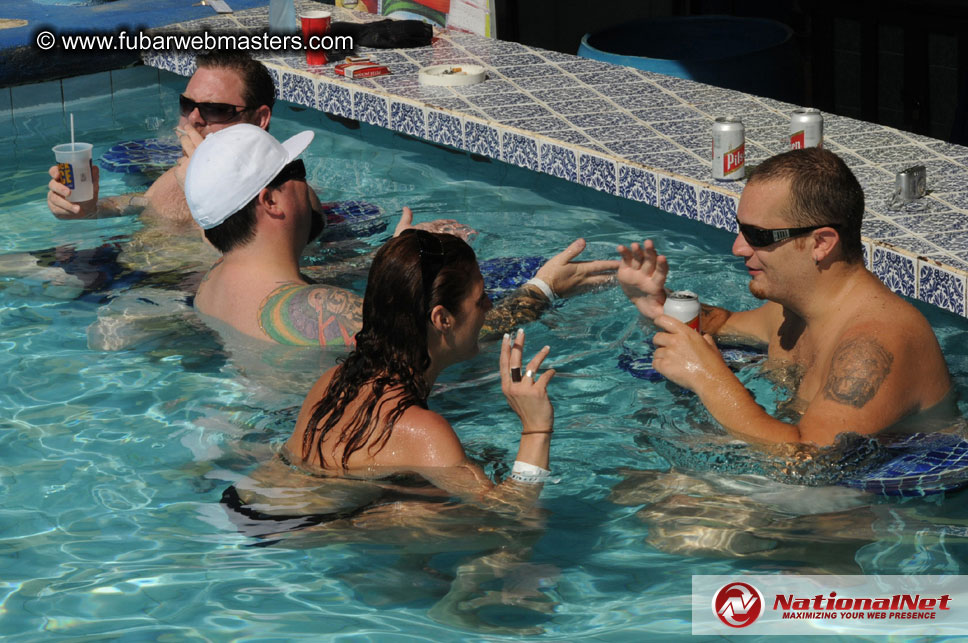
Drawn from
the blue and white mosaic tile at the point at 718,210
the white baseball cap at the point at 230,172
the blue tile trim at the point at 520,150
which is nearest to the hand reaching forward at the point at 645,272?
the blue and white mosaic tile at the point at 718,210

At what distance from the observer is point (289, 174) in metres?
4.92

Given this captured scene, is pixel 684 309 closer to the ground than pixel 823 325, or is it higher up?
higher up

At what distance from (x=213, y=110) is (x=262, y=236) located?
1.50 meters

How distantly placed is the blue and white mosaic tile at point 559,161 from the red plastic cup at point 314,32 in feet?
8.04

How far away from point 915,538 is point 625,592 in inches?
39.0

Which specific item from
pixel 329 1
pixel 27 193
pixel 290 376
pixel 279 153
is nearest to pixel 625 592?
pixel 290 376

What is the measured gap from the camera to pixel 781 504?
4.12 m

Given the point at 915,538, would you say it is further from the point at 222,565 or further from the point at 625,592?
the point at 222,565

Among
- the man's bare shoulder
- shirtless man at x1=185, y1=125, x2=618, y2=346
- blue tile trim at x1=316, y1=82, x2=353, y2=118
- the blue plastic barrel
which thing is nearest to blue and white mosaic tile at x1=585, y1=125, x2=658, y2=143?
the blue plastic barrel

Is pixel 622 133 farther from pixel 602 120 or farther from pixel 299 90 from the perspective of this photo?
pixel 299 90

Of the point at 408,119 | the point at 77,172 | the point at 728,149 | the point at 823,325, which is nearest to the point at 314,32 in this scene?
the point at 408,119

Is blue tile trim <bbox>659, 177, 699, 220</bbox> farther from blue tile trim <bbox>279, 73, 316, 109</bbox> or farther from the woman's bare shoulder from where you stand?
blue tile trim <bbox>279, 73, 316, 109</bbox>

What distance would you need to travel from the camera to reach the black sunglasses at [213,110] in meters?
6.16

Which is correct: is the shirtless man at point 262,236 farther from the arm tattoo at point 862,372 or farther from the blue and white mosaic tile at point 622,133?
the blue and white mosaic tile at point 622,133
